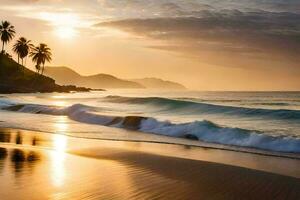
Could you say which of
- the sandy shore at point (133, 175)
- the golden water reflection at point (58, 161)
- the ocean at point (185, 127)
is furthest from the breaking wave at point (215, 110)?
the golden water reflection at point (58, 161)

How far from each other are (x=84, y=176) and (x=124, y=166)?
2.19 metres

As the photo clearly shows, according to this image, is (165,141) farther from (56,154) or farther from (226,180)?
(226,180)

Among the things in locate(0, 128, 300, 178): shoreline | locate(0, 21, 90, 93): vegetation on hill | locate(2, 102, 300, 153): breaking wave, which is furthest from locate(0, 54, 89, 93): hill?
locate(0, 128, 300, 178): shoreline

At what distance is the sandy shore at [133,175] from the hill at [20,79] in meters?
100

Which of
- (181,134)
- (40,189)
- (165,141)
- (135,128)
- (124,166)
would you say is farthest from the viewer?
(135,128)

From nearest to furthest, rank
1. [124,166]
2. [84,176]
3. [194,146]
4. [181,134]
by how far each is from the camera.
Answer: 1. [84,176]
2. [124,166]
3. [194,146]
4. [181,134]

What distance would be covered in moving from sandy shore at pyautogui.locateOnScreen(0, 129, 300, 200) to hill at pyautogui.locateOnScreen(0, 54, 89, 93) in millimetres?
100387

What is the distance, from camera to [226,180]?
11.4 m

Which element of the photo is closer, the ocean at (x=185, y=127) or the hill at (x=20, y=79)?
the ocean at (x=185, y=127)

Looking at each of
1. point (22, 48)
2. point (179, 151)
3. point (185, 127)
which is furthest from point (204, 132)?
point (22, 48)

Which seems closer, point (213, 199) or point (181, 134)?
point (213, 199)

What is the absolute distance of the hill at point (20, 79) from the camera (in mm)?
117500

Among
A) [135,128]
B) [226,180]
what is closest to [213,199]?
[226,180]

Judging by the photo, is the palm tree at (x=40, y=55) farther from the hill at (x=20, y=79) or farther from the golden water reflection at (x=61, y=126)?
the golden water reflection at (x=61, y=126)
